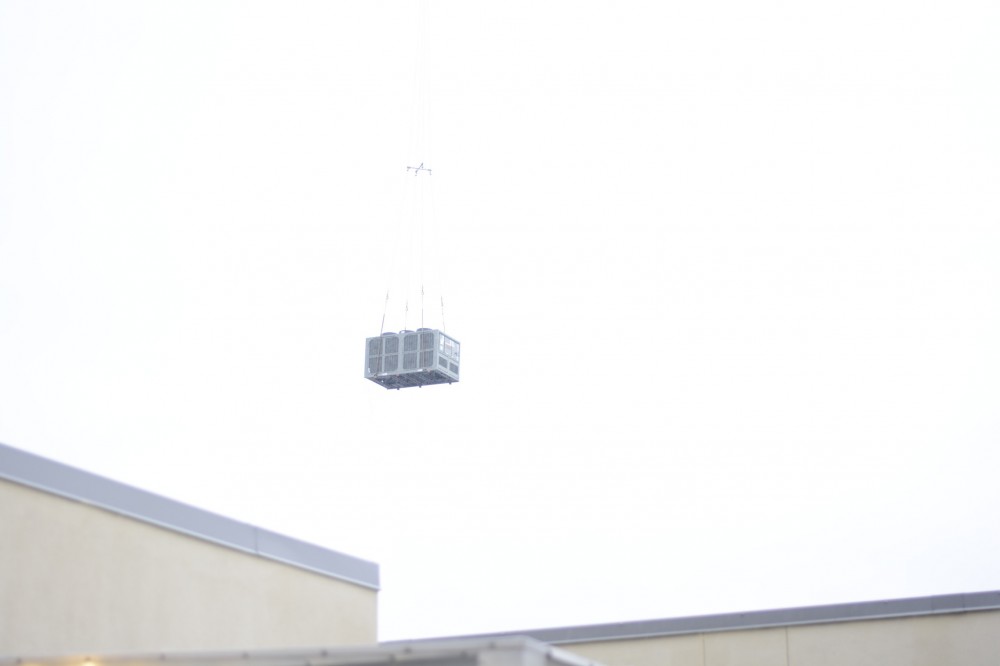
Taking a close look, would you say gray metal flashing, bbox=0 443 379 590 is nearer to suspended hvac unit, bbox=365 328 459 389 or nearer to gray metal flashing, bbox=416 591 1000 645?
gray metal flashing, bbox=416 591 1000 645

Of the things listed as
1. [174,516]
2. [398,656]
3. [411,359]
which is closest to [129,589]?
[174,516]

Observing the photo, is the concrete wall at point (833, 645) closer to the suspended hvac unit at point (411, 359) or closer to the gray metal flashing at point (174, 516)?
the gray metal flashing at point (174, 516)

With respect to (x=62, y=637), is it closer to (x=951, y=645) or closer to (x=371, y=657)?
(x=371, y=657)

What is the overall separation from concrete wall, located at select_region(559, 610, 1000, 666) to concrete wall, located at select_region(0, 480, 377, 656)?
14.7ft

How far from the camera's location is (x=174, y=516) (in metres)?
16.5

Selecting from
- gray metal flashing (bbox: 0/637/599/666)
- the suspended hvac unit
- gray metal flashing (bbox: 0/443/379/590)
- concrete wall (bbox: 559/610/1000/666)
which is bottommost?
gray metal flashing (bbox: 0/637/599/666)

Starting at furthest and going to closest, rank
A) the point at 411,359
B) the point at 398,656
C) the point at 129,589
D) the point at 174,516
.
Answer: the point at 411,359 < the point at 174,516 < the point at 129,589 < the point at 398,656

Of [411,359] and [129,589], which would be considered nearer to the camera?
[129,589]

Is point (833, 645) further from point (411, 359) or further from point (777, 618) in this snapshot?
point (411, 359)

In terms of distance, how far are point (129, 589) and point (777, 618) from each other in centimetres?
840

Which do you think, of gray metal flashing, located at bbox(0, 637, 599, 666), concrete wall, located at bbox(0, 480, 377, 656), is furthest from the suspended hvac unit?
gray metal flashing, located at bbox(0, 637, 599, 666)

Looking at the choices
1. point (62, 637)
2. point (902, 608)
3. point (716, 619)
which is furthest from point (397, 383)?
point (62, 637)

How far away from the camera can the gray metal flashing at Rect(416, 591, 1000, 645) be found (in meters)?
18.5

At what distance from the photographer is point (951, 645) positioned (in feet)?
60.3
